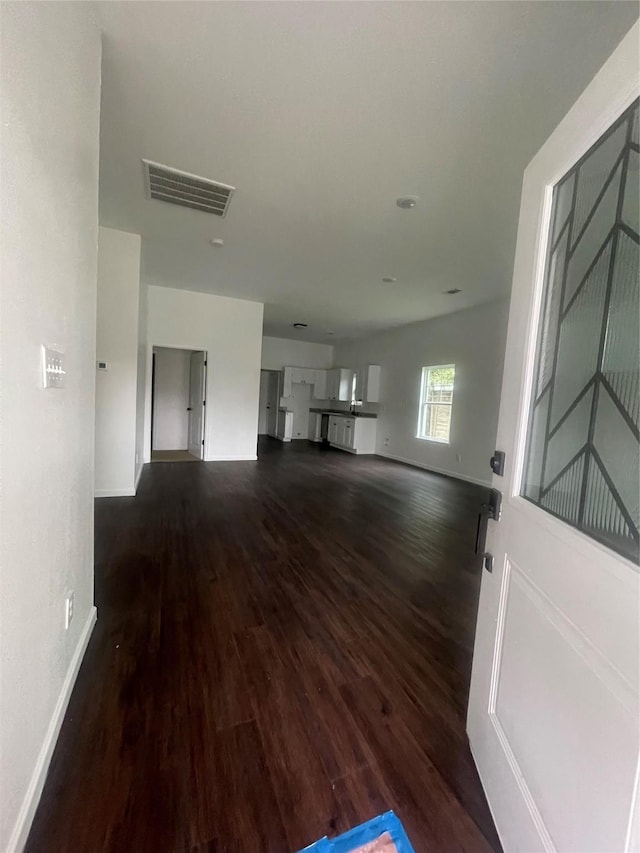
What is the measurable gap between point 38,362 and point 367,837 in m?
1.65

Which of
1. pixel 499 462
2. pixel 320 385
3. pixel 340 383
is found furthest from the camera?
pixel 320 385

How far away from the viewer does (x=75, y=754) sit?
1201mm

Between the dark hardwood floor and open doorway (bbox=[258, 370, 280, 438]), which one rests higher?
open doorway (bbox=[258, 370, 280, 438])

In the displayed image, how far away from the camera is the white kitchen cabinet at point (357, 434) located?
8.51 metres

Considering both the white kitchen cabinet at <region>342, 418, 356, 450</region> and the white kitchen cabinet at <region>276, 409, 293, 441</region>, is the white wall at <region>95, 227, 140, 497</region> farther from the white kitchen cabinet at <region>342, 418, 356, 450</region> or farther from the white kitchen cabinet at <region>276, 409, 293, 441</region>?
the white kitchen cabinet at <region>276, 409, 293, 441</region>

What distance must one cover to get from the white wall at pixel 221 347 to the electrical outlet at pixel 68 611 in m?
4.61

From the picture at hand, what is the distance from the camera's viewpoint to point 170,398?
696cm

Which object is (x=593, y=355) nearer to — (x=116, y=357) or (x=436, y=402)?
(x=116, y=357)

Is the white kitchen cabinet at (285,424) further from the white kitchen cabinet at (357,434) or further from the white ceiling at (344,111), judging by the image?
the white ceiling at (344,111)

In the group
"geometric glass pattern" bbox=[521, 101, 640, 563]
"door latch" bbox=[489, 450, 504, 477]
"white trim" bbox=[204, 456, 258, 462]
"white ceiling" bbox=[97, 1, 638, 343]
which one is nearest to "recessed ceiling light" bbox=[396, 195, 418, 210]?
"white ceiling" bbox=[97, 1, 638, 343]

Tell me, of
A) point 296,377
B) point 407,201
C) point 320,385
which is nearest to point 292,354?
point 296,377

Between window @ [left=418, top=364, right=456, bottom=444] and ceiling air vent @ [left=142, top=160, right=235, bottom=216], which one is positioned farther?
window @ [left=418, top=364, right=456, bottom=444]

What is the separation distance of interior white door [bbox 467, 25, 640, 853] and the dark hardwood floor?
32 cm

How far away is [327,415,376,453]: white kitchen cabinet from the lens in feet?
27.9
